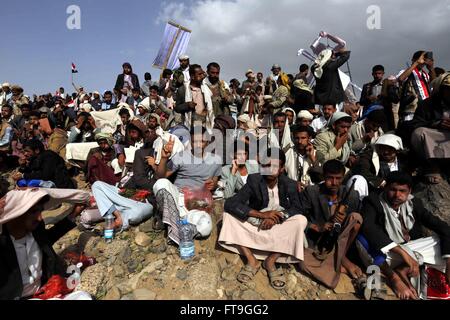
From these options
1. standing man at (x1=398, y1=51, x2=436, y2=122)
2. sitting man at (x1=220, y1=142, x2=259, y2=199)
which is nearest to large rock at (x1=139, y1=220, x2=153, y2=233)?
sitting man at (x1=220, y1=142, x2=259, y2=199)

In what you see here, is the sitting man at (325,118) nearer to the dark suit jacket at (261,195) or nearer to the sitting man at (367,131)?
the sitting man at (367,131)

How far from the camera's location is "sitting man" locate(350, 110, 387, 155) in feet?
16.8

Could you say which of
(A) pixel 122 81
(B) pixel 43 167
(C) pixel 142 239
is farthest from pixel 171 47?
(C) pixel 142 239

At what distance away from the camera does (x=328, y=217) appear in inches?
158

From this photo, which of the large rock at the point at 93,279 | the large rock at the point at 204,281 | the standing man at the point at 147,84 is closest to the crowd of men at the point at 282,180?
the large rock at the point at 204,281

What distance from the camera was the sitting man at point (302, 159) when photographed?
16.1ft

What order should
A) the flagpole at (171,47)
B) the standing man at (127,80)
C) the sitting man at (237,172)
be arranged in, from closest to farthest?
the sitting man at (237,172), the flagpole at (171,47), the standing man at (127,80)

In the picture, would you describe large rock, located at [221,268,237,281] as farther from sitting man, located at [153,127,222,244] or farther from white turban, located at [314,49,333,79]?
white turban, located at [314,49,333,79]

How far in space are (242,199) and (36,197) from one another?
8.19ft

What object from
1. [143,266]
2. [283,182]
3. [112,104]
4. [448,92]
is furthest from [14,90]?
[448,92]

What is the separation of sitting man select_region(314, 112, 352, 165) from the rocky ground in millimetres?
1500

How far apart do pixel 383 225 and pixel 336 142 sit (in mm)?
1822

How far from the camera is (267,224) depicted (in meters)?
3.79

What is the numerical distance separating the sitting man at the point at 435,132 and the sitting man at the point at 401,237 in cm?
132
